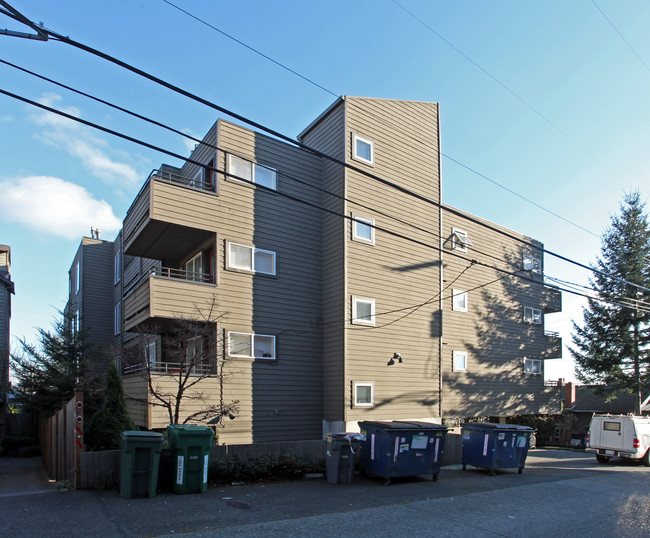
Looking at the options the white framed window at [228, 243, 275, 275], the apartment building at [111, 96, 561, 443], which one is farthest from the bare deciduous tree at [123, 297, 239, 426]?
the white framed window at [228, 243, 275, 275]

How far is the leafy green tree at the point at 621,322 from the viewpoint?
1045 inches

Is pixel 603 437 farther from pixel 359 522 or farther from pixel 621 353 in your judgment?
pixel 359 522

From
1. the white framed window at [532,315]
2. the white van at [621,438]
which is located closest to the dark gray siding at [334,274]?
the white van at [621,438]

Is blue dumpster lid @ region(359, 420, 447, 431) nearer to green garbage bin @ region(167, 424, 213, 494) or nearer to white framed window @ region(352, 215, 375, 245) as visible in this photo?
green garbage bin @ region(167, 424, 213, 494)

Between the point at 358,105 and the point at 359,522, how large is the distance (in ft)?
42.9

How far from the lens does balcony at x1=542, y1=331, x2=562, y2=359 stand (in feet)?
78.1

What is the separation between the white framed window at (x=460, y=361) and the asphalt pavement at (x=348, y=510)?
7352mm

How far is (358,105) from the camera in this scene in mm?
17344

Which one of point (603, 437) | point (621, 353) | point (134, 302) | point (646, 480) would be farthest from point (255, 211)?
point (621, 353)

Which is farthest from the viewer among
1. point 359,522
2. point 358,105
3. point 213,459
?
point 358,105

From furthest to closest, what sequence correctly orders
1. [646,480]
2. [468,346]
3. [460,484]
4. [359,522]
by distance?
1. [468,346]
2. [646,480]
3. [460,484]
4. [359,522]

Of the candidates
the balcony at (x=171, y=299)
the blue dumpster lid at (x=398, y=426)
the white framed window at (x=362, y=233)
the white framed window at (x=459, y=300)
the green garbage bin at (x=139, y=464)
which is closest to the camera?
the green garbage bin at (x=139, y=464)

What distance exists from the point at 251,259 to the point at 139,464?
7.43 meters

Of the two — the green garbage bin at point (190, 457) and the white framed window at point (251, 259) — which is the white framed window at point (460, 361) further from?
the green garbage bin at point (190, 457)
